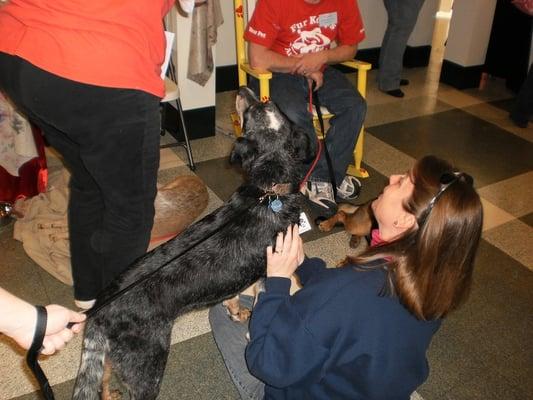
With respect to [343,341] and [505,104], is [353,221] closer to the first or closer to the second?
[343,341]

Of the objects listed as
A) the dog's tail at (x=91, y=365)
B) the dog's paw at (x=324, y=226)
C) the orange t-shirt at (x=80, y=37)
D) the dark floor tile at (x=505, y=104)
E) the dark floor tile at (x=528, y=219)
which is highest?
the orange t-shirt at (x=80, y=37)

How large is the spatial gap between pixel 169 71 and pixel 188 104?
313mm

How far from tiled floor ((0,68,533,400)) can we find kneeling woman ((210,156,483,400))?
2.94 ft

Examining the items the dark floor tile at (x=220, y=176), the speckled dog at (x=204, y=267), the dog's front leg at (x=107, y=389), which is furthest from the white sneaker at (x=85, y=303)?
the dark floor tile at (x=220, y=176)

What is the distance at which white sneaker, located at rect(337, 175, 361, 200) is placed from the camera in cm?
327

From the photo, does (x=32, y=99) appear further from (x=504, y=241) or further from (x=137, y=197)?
(x=504, y=241)

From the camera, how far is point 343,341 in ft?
3.39

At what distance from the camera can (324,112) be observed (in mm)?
3135

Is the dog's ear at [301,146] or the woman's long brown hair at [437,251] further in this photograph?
the dog's ear at [301,146]

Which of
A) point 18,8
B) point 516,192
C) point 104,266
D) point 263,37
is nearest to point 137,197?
point 104,266

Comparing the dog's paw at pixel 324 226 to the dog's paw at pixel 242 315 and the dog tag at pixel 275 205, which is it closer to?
the dog's paw at pixel 242 315

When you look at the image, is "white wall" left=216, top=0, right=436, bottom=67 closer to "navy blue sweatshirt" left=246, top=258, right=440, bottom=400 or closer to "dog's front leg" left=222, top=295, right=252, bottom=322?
"dog's front leg" left=222, top=295, right=252, bottom=322

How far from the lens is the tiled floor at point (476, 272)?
196cm

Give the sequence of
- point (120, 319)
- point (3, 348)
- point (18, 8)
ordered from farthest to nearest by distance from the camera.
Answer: point (3, 348) < point (120, 319) < point (18, 8)
